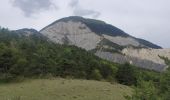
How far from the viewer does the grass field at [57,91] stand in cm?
5550

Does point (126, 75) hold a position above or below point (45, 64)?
below

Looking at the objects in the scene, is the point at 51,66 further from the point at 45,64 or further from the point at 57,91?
the point at 57,91

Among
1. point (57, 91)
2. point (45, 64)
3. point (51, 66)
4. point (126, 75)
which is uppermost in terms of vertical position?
point (45, 64)

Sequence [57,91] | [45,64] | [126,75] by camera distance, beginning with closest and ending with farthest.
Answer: [57,91] → [45,64] → [126,75]

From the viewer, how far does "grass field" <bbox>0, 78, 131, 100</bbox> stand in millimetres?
55500

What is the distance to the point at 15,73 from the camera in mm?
74438

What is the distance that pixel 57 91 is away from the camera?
2378 inches

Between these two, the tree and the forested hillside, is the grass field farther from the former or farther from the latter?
the tree

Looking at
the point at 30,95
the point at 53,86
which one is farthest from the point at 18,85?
the point at 30,95

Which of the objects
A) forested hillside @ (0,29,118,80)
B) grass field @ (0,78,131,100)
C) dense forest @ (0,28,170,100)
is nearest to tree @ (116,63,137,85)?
dense forest @ (0,28,170,100)

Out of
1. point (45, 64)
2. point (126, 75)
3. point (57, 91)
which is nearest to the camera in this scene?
point (57, 91)

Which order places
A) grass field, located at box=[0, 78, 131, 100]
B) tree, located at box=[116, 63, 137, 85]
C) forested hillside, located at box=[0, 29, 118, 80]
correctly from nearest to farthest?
grass field, located at box=[0, 78, 131, 100] < forested hillside, located at box=[0, 29, 118, 80] < tree, located at box=[116, 63, 137, 85]

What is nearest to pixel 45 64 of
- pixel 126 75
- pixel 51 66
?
pixel 51 66

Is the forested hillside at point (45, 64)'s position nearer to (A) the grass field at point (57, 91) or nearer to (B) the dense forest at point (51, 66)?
(B) the dense forest at point (51, 66)
